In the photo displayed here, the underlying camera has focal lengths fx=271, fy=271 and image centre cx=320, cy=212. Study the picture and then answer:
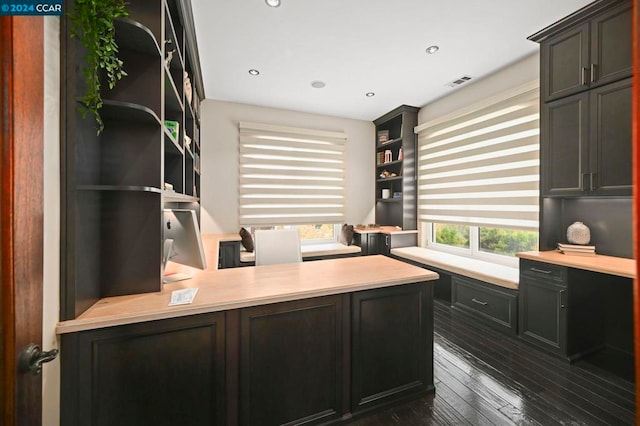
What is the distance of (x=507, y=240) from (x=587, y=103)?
64.5 inches

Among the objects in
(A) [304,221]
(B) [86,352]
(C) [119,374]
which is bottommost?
(C) [119,374]

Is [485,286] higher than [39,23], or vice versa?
[39,23]

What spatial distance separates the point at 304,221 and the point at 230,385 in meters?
3.39

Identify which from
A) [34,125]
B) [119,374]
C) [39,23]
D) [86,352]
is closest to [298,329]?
[119,374]

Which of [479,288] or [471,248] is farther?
[471,248]

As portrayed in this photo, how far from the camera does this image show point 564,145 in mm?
2469

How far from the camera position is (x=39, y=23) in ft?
2.67

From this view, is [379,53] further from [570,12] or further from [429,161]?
[429,161]

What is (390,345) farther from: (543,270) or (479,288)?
(479,288)

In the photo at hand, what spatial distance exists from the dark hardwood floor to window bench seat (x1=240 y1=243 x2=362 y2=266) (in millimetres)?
2022

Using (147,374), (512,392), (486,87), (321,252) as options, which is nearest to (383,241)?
(321,252)

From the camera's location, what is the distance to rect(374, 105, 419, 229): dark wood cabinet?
448 centimetres

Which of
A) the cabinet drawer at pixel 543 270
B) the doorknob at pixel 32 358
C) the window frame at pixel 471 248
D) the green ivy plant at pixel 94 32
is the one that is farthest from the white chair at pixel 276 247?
the window frame at pixel 471 248

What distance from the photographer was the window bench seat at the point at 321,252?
3.83 meters
